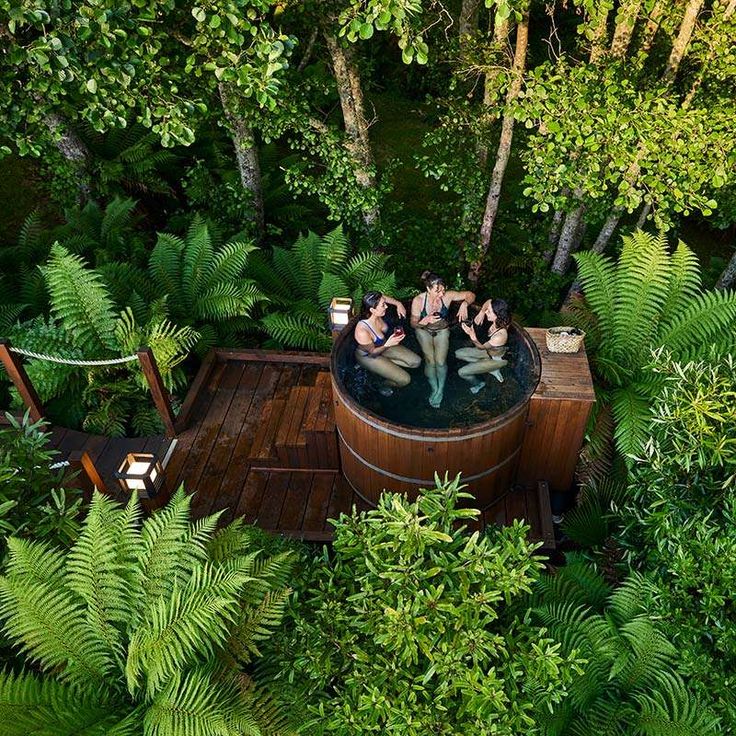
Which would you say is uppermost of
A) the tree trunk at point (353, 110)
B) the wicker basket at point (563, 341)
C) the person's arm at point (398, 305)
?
the tree trunk at point (353, 110)

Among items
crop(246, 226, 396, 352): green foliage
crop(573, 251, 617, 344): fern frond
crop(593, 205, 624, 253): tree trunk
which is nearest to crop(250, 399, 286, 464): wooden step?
crop(246, 226, 396, 352): green foliage

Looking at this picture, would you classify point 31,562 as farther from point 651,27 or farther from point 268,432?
point 651,27

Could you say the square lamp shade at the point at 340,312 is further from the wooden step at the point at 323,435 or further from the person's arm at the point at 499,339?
the person's arm at the point at 499,339

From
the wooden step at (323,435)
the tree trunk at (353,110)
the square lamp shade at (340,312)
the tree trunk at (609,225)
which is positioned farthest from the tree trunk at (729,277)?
the wooden step at (323,435)

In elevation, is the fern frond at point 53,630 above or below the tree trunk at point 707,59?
below

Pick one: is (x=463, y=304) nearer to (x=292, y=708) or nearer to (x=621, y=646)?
(x=621, y=646)

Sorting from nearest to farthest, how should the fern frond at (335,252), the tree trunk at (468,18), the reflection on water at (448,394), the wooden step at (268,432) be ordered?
1. the reflection on water at (448,394)
2. the wooden step at (268,432)
3. the tree trunk at (468,18)
4. the fern frond at (335,252)

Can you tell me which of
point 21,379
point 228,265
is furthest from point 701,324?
point 21,379

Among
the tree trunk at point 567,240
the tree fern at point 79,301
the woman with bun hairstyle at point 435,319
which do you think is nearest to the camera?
the woman with bun hairstyle at point 435,319
